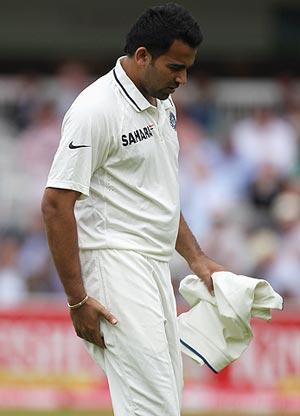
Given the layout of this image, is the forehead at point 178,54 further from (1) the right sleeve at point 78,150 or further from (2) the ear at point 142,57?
(1) the right sleeve at point 78,150

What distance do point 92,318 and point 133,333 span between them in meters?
0.17

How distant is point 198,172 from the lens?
13.1 metres

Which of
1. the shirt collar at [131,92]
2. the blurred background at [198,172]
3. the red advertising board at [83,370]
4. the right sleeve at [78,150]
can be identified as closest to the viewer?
the right sleeve at [78,150]

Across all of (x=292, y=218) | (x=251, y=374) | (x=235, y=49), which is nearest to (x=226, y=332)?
(x=251, y=374)

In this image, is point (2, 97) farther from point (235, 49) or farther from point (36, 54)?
point (235, 49)

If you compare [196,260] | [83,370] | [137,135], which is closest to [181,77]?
[137,135]

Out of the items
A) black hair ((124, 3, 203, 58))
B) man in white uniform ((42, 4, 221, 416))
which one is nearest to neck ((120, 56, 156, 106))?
man in white uniform ((42, 4, 221, 416))

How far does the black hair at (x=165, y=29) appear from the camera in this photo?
209 inches

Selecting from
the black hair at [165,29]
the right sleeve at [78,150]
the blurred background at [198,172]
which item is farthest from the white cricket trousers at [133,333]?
the blurred background at [198,172]

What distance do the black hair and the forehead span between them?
0.01 m

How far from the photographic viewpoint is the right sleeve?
206 inches

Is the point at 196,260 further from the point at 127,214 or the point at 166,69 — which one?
the point at 166,69

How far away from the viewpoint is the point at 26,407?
11328mm

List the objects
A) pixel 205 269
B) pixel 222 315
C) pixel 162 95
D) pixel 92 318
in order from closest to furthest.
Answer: pixel 92 318 → pixel 162 95 → pixel 222 315 → pixel 205 269
